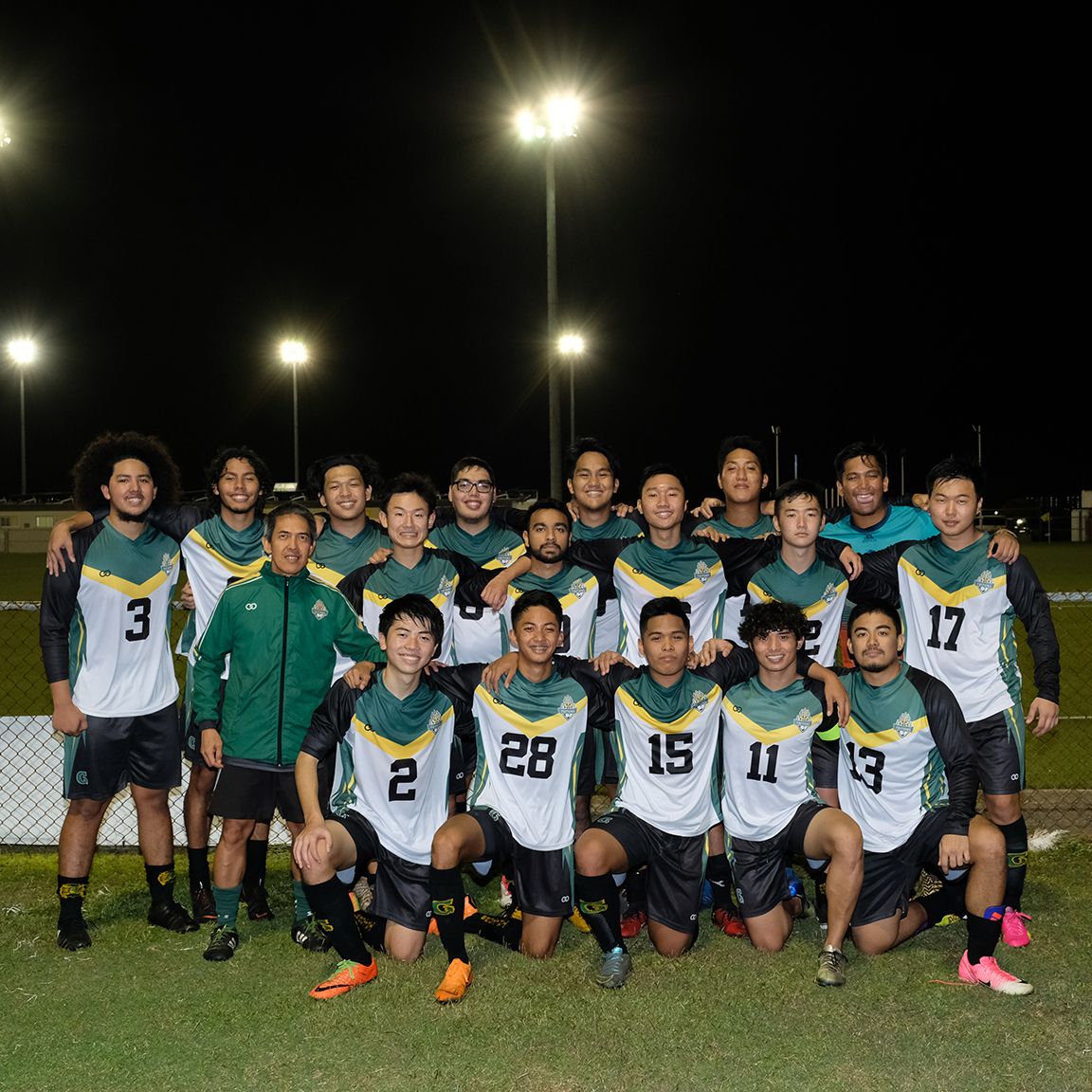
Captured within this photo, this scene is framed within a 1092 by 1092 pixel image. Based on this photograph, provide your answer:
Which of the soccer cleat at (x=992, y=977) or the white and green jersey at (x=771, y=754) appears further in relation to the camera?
the white and green jersey at (x=771, y=754)

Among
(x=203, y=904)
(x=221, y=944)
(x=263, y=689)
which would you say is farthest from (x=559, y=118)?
(x=221, y=944)

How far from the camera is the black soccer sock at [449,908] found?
4.39 meters

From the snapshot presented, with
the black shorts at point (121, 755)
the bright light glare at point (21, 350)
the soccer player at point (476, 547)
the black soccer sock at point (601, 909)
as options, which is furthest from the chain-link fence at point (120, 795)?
the bright light glare at point (21, 350)

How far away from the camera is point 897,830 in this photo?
467 centimetres

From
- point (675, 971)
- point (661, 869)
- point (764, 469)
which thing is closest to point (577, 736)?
point (661, 869)

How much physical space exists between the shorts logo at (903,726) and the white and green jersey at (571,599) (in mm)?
1520

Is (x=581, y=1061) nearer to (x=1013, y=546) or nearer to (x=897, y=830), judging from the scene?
(x=897, y=830)

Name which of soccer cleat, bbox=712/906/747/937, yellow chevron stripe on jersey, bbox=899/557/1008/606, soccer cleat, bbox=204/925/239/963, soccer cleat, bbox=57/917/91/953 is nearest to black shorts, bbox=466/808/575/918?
soccer cleat, bbox=712/906/747/937

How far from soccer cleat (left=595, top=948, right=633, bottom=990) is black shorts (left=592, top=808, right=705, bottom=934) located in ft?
0.93

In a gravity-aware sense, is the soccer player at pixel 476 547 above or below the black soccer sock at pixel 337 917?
above

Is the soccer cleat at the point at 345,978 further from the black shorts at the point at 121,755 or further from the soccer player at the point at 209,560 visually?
the black shorts at the point at 121,755

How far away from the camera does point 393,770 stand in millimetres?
4770

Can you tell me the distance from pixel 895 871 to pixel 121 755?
3.49 meters

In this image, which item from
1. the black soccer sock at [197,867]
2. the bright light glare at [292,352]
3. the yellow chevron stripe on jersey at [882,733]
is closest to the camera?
the yellow chevron stripe on jersey at [882,733]
